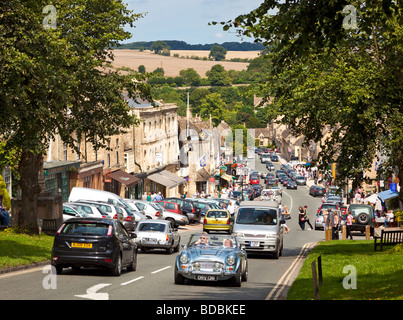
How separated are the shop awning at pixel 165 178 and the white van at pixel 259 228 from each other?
46011 mm

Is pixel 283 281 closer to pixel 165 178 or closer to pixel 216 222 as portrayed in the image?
pixel 216 222

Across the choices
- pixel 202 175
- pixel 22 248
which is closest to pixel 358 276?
pixel 22 248

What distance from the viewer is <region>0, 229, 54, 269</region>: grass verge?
22009 millimetres

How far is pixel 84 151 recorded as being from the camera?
188ft

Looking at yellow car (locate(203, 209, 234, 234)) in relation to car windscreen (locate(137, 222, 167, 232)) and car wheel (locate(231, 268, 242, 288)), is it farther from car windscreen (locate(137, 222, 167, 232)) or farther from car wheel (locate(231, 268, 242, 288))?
car wheel (locate(231, 268, 242, 288))

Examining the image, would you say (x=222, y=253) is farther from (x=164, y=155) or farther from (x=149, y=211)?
(x=164, y=155)

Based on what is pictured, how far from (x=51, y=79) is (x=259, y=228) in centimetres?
1010

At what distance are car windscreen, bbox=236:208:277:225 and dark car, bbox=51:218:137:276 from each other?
9642 mm

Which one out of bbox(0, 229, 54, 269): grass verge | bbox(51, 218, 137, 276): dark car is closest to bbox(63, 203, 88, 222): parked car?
bbox(0, 229, 54, 269): grass verge

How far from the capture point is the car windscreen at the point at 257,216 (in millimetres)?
28891

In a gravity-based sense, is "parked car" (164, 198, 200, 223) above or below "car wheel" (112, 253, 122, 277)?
below

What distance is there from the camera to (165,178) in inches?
3100

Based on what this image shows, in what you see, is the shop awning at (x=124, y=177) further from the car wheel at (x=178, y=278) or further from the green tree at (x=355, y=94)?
the car wheel at (x=178, y=278)

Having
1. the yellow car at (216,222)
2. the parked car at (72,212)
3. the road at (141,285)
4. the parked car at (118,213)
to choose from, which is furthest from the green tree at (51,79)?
the yellow car at (216,222)
